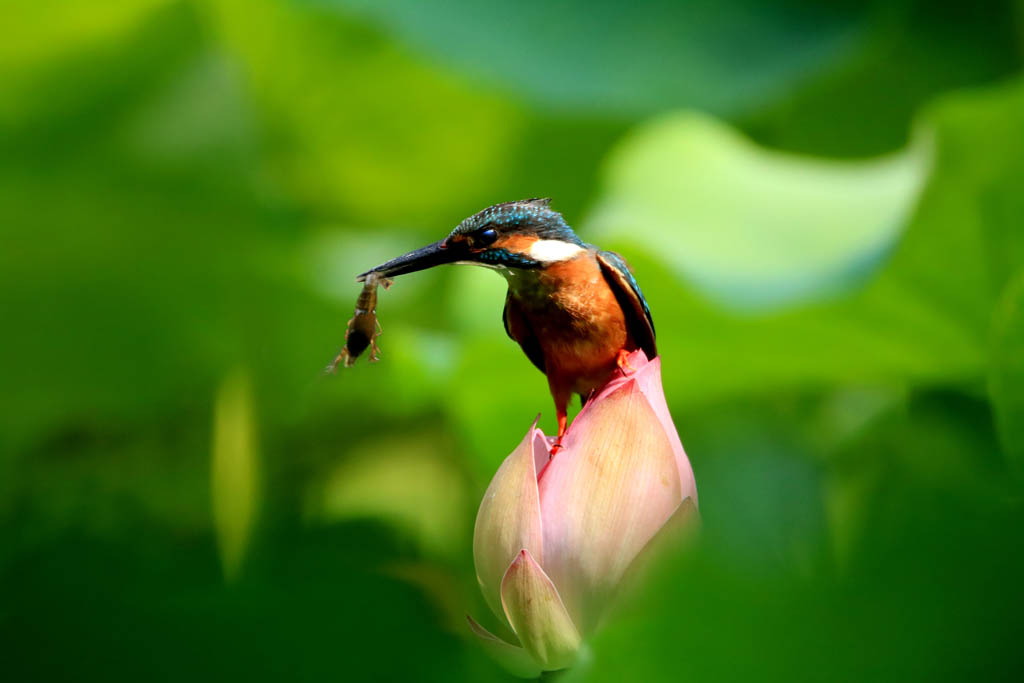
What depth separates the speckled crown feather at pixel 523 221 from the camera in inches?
24.2

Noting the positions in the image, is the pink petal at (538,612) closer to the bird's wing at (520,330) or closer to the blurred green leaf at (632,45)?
the bird's wing at (520,330)

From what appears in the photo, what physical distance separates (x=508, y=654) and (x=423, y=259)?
24 cm

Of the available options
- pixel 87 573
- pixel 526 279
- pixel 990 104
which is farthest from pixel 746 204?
pixel 87 573

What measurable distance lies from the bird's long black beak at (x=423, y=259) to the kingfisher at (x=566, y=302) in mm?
27

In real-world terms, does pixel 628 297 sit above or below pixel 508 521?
above

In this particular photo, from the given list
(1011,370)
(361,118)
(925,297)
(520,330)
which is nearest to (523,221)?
(520,330)

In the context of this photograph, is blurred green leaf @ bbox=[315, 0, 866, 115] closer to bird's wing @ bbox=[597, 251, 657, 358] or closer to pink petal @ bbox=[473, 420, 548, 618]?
bird's wing @ bbox=[597, 251, 657, 358]

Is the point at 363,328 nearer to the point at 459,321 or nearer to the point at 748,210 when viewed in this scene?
the point at 459,321

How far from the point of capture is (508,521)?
0.53 m

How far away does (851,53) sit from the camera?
1.75m

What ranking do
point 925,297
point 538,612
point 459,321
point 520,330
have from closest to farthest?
point 538,612 < point 520,330 < point 925,297 < point 459,321

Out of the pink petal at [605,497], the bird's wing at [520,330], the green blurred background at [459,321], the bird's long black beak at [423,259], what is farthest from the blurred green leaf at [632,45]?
the pink petal at [605,497]

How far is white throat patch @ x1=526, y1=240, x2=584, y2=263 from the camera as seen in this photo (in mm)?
647

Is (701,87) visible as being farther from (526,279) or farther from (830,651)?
(830,651)
